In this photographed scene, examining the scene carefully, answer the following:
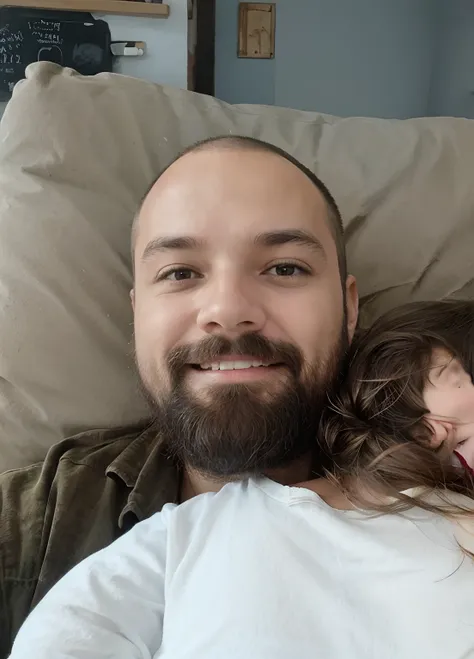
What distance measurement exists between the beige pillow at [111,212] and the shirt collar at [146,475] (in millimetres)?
80

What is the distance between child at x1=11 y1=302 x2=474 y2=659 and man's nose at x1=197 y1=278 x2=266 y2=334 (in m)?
0.18

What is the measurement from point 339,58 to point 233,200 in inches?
70.1

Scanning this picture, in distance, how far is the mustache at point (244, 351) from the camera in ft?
2.57

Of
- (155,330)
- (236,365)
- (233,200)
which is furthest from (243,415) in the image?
(233,200)

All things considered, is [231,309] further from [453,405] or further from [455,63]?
[455,63]

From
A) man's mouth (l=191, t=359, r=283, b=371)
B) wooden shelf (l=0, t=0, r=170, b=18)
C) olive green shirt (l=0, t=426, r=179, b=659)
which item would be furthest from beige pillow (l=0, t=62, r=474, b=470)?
wooden shelf (l=0, t=0, r=170, b=18)

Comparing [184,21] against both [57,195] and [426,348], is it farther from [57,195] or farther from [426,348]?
[426,348]

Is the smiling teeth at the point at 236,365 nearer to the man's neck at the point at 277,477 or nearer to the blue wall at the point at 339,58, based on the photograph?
the man's neck at the point at 277,477

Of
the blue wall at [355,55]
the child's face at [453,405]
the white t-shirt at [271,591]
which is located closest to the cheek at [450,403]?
the child's face at [453,405]

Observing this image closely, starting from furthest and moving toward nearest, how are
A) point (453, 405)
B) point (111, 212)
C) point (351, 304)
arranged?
point (111, 212), point (351, 304), point (453, 405)

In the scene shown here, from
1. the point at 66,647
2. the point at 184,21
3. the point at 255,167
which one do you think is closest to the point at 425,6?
the point at 184,21

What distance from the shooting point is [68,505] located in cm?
85

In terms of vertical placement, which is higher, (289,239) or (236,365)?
(289,239)

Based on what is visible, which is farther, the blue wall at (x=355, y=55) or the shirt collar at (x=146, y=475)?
the blue wall at (x=355, y=55)
